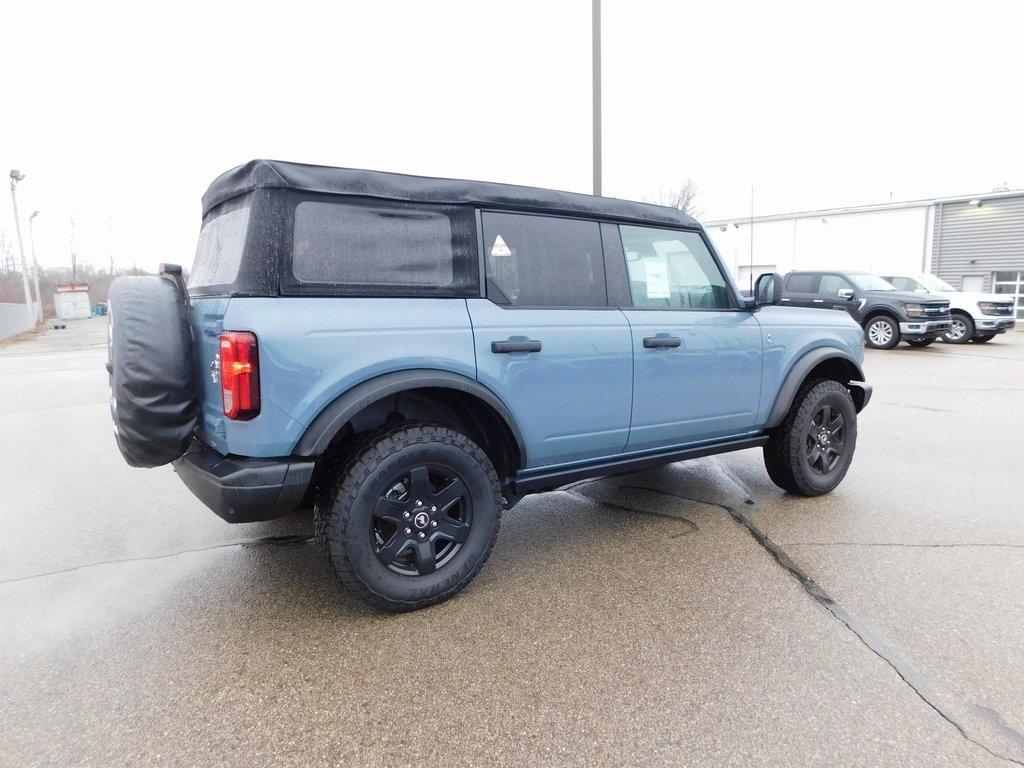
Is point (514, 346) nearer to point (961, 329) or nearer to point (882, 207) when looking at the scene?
point (961, 329)

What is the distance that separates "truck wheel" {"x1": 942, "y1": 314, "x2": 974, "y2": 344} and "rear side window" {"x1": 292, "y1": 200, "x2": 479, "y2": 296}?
1745 cm

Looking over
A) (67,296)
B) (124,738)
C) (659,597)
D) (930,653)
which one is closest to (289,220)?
(124,738)

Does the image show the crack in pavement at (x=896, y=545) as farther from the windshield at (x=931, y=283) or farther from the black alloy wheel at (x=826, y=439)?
the windshield at (x=931, y=283)

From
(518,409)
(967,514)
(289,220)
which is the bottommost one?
(967,514)

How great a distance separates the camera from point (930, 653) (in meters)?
2.47

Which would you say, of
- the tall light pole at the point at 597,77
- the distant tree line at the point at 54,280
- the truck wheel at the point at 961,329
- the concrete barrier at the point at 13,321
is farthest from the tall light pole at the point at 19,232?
the truck wheel at the point at 961,329

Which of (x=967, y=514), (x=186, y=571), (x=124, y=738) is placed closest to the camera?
(x=124, y=738)

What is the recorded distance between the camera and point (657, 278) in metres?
3.70

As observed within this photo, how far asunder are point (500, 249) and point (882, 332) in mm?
14561

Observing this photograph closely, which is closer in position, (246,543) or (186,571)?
(186,571)

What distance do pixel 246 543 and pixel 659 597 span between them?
2.36 meters

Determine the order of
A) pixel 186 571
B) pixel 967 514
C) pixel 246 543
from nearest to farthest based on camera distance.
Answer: pixel 186 571 → pixel 246 543 → pixel 967 514

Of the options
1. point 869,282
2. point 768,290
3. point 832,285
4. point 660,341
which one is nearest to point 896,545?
point 768,290

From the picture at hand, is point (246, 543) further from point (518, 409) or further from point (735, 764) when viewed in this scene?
point (735, 764)
